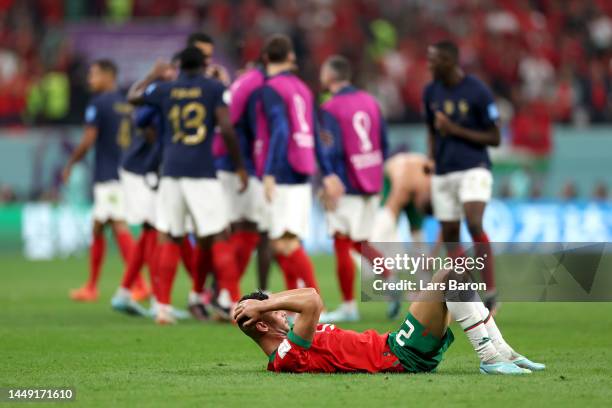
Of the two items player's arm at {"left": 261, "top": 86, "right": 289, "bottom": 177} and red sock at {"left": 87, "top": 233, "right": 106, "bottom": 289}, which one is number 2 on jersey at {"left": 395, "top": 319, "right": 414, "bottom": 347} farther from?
red sock at {"left": 87, "top": 233, "right": 106, "bottom": 289}

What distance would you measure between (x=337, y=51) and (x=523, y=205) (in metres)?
7.62

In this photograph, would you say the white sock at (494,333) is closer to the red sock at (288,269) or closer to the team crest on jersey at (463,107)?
the red sock at (288,269)

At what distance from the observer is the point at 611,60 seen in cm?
2708

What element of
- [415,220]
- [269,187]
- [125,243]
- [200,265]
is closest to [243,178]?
[269,187]

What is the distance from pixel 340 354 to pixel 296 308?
1.71 ft

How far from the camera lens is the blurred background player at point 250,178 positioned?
11922mm

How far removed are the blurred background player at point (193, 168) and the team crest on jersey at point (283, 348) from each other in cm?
366

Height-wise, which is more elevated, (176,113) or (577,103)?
(176,113)

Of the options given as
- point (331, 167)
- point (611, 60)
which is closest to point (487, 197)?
point (331, 167)

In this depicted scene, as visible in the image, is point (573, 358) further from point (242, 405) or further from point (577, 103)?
point (577, 103)

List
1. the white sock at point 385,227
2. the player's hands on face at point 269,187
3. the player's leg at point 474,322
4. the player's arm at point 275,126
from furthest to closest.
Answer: the white sock at point 385,227, the player's arm at point 275,126, the player's hands on face at point 269,187, the player's leg at point 474,322

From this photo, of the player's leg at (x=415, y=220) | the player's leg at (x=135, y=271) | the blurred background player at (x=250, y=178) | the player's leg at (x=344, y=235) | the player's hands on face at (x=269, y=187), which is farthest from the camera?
the player's leg at (x=415, y=220)

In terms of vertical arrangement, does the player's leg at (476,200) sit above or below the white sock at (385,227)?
above

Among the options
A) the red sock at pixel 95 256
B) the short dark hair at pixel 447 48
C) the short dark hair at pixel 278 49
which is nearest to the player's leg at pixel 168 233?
the short dark hair at pixel 278 49
